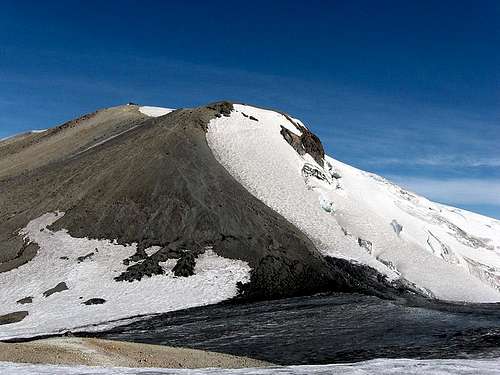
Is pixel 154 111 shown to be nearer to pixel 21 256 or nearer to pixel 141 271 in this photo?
pixel 21 256

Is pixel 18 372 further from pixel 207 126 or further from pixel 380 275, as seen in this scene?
pixel 207 126

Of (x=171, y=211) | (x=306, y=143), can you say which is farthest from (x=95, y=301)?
(x=306, y=143)

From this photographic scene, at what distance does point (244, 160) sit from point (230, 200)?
11908 millimetres

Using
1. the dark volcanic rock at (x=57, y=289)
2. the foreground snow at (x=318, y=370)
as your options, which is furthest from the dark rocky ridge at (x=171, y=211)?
the foreground snow at (x=318, y=370)

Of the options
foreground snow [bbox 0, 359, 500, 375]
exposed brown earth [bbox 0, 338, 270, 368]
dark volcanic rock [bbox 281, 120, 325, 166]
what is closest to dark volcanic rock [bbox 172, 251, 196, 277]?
exposed brown earth [bbox 0, 338, 270, 368]

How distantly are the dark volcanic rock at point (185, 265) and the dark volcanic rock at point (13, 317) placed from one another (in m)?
12.1

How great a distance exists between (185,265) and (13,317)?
1400cm

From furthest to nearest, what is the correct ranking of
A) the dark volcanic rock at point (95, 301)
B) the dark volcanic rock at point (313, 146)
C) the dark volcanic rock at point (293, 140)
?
the dark volcanic rock at point (313, 146), the dark volcanic rock at point (293, 140), the dark volcanic rock at point (95, 301)

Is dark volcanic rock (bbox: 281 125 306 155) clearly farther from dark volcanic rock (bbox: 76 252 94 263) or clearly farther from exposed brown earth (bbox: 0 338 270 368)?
exposed brown earth (bbox: 0 338 270 368)

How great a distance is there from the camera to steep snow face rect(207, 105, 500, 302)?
2286 inches

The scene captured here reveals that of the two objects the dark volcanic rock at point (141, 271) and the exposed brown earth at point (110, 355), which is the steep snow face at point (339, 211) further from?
the exposed brown earth at point (110, 355)

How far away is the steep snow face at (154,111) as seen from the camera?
308ft

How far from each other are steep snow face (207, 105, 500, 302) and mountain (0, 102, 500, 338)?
0.23m

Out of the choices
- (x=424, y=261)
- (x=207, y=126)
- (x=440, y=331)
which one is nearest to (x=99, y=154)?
(x=207, y=126)
